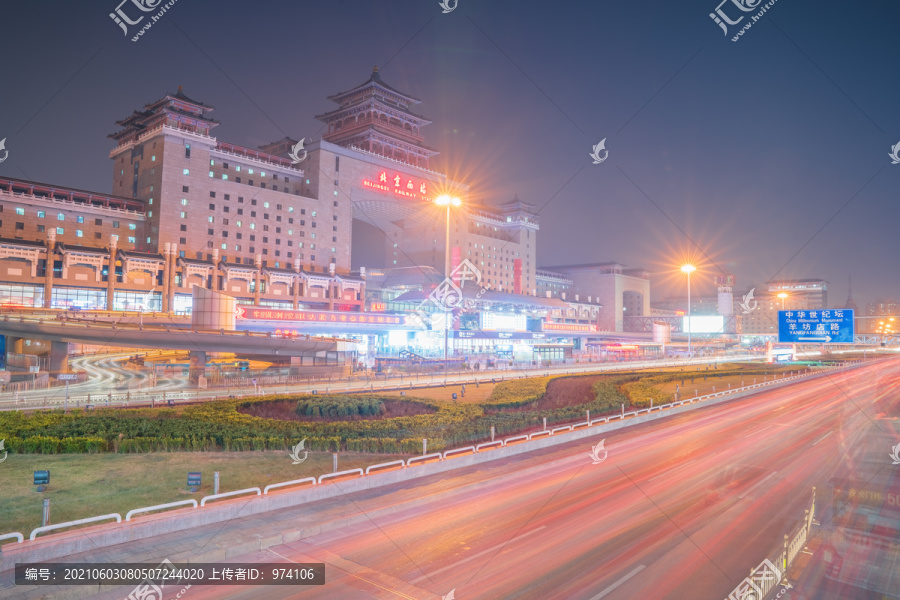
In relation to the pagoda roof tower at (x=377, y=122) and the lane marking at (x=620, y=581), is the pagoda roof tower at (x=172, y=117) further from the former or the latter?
the lane marking at (x=620, y=581)

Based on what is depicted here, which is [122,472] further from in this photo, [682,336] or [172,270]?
[682,336]

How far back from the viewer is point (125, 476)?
1570 centimetres

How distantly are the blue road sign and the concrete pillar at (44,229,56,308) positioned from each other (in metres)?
71.1

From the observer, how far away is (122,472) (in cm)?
1611

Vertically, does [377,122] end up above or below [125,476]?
above

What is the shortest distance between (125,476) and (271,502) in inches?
226

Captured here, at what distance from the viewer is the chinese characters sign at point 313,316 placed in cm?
6103

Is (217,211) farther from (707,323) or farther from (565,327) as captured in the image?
(707,323)

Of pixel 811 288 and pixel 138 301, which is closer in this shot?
pixel 138 301

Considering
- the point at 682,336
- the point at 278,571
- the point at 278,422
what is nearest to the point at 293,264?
the point at 278,422

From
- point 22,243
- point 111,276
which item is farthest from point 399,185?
point 22,243

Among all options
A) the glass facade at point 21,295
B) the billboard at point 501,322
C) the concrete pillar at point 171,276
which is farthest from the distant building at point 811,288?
the glass facade at point 21,295

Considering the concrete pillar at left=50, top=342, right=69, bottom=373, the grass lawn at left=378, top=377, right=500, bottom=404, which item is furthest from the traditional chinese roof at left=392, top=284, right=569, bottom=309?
the concrete pillar at left=50, top=342, right=69, bottom=373

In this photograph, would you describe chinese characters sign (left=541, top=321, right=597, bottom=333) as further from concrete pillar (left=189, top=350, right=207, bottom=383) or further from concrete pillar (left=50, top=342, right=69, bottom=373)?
concrete pillar (left=50, top=342, right=69, bottom=373)
